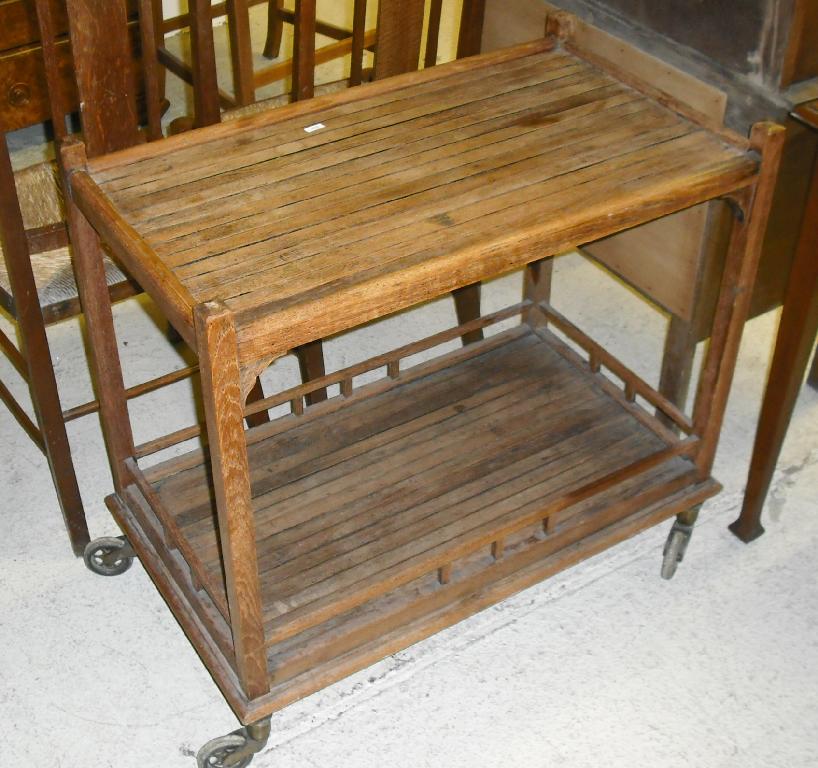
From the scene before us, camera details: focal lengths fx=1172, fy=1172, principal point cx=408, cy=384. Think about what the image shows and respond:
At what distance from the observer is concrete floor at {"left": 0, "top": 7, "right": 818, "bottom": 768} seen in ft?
7.34

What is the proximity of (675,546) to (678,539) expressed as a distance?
0.02 meters

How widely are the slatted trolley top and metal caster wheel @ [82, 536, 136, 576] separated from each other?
903mm

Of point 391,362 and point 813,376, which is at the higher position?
point 391,362

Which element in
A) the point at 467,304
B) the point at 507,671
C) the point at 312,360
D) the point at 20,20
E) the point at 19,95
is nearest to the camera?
the point at 507,671

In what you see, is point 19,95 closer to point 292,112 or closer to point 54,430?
point 54,430

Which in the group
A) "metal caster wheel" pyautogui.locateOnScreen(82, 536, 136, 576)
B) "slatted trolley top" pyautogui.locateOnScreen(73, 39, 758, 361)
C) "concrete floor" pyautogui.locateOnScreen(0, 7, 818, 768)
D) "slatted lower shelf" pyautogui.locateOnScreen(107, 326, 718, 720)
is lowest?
A: "concrete floor" pyautogui.locateOnScreen(0, 7, 818, 768)

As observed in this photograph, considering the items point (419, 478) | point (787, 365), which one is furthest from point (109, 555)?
point (787, 365)

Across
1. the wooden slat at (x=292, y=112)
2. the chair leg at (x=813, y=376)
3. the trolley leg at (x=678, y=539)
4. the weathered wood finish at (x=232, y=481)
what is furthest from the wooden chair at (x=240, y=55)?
the chair leg at (x=813, y=376)

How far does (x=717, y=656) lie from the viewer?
2.41m

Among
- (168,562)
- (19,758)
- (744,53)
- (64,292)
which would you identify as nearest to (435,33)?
(744,53)

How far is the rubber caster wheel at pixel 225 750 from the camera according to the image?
2123 millimetres

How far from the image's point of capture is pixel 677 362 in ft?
9.03

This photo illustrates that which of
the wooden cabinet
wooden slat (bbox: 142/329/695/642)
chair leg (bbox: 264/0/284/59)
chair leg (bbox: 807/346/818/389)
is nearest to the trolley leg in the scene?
wooden slat (bbox: 142/329/695/642)

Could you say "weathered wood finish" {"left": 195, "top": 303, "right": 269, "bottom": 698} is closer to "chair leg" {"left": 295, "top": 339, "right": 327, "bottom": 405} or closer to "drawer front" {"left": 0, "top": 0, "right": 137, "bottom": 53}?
"chair leg" {"left": 295, "top": 339, "right": 327, "bottom": 405}
